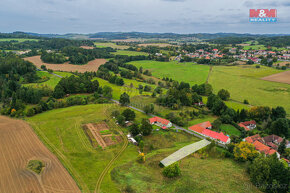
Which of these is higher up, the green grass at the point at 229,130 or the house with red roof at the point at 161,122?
the house with red roof at the point at 161,122

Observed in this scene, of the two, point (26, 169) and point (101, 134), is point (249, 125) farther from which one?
point (26, 169)

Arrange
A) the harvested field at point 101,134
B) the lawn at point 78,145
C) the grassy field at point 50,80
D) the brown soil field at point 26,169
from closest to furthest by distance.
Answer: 1. the brown soil field at point 26,169
2. the lawn at point 78,145
3. the harvested field at point 101,134
4. the grassy field at point 50,80

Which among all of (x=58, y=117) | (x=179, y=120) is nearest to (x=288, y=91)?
(x=179, y=120)

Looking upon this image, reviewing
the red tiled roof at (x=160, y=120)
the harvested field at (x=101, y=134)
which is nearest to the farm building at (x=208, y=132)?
the red tiled roof at (x=160, y=120)

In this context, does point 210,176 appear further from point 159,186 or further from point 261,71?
point 261,71

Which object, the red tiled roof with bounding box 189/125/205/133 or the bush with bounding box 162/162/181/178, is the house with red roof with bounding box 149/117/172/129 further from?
the bush with bounding box 162/162/181/178

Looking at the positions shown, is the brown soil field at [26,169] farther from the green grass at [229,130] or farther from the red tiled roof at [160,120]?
the green grass at [229,130]

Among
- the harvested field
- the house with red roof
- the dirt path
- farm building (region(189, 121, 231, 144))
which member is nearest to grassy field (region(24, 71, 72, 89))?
the harvested field
